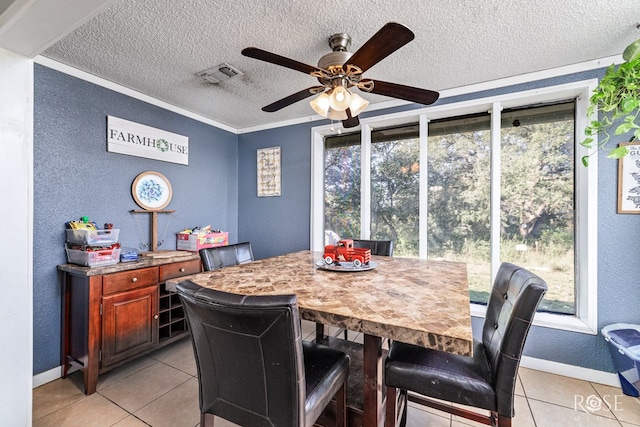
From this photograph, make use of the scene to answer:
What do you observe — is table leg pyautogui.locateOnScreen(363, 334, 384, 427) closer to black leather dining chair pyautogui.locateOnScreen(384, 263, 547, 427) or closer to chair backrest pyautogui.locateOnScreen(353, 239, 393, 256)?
black leather dining chair pyautogui.locateOnScreen(384, 263, 547, 427)

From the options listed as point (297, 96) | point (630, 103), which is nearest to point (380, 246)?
point (297, 96)

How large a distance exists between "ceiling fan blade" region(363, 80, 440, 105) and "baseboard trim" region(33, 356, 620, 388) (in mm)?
2328

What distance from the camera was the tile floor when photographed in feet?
5.48

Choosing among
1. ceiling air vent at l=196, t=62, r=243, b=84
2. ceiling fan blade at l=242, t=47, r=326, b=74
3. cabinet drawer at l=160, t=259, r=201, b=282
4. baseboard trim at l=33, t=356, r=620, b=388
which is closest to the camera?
ceiling fan blade at l=242, t=47, r=326, b=74

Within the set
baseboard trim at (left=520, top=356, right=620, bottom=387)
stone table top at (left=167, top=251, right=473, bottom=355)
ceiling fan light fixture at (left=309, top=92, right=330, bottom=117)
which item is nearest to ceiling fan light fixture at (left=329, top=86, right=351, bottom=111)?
ceiling fan light fixture at (left=309, top=92, right=330, bottom=117)

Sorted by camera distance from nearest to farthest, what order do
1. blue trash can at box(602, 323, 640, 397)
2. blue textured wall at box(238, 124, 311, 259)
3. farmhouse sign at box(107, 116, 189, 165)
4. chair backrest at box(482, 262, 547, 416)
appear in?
chair backrest at box(482, 262, 547, 416)
blue trash can at box(602, 323, 640, 397)
farmhouse sign at box(107, 116, 189, 165)
blue textured wall at box(238, 124, 311, 259)

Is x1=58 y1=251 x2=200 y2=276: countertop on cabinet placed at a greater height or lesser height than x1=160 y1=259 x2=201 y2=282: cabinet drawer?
greater

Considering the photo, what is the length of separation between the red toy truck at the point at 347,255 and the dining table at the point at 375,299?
4 cm

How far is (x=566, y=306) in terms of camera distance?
2.36m

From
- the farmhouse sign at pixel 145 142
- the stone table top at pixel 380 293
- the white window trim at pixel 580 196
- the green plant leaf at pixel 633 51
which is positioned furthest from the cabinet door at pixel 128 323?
the green plant leaf at pixel 633 51

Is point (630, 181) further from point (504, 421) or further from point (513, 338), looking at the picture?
point (504, 421)

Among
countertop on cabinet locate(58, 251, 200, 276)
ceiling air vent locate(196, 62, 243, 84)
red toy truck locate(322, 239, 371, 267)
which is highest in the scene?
ceiling air vent locate(196, 62, 243, 84)

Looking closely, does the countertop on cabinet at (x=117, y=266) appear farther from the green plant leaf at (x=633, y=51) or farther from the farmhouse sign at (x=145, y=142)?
the green plant leaf at (x=633, y=51)

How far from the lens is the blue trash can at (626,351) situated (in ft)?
5.81
